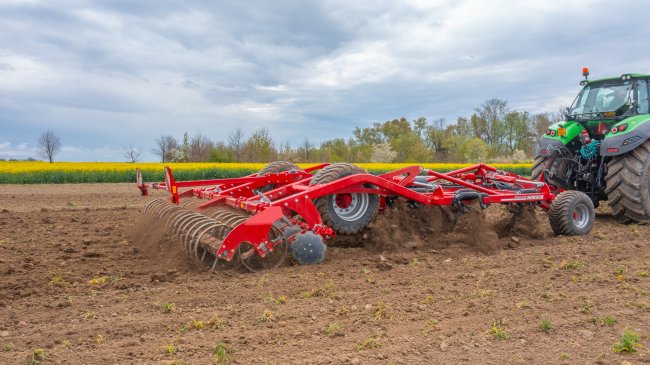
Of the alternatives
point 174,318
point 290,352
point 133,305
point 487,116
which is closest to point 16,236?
point 133,305

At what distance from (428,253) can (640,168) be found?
404 cm

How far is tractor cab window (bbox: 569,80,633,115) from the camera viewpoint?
8.85m

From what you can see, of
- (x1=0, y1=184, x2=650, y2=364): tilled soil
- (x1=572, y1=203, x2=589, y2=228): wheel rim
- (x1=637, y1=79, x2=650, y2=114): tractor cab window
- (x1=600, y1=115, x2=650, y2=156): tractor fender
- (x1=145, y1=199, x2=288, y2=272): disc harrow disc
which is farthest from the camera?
(x1=637, y1=79, x2=650, y2=114): tractor cab window

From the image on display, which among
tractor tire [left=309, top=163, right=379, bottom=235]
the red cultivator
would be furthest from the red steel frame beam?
tractor tire [left=309, top=163, right=379, bottom=235]

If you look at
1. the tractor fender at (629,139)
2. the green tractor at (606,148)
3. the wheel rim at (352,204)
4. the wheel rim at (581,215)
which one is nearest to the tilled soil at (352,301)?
the wheel rim at (581,215)

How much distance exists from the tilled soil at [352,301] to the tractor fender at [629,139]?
1.48 meters

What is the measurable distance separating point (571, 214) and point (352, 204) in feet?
10.9

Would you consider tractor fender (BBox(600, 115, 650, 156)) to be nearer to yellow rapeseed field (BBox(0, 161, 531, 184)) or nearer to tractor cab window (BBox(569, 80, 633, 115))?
tractor cab window (BBox(569, 80, 633, 115))

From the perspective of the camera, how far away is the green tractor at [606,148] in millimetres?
8156

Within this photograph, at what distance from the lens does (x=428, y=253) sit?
6.41 meters

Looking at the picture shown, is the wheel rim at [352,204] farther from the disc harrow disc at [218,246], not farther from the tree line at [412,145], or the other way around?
the tree line at [412,145]

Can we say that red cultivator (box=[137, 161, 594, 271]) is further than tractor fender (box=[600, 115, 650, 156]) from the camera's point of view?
No

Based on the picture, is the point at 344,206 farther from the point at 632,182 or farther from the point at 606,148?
the point at 632,182

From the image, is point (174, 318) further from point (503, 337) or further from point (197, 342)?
point (503, 337)
